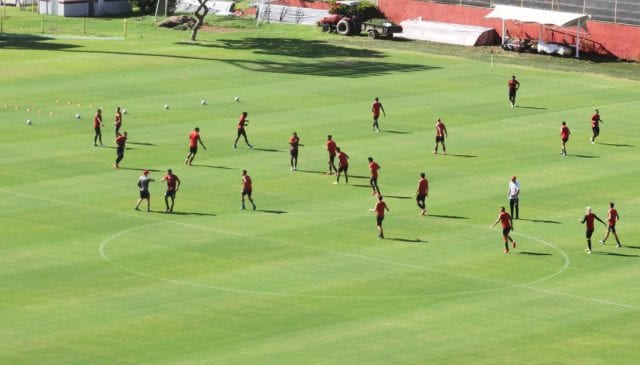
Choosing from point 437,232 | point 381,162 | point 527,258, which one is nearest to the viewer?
point 527,258

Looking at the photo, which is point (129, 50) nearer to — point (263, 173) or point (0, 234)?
point (263, 173)

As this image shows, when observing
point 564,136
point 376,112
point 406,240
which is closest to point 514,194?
point 406,240

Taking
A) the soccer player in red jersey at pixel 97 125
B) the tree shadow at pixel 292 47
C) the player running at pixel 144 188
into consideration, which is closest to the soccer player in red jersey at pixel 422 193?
the player running at pixel 144 188

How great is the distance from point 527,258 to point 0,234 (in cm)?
1850

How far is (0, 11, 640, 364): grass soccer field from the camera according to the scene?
4372cm

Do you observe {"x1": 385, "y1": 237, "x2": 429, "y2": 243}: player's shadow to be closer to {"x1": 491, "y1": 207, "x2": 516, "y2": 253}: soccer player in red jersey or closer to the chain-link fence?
{"x1": 491, "y1": 207, "x2": 516, "y2": 253}: soccer player in red jersey

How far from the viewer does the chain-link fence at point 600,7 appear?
107812 millimetres

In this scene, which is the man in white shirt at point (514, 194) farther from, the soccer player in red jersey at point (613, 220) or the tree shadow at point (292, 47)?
the tree shadow at point (292, 47)

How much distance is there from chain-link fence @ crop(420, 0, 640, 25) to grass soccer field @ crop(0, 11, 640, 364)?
Answer: 32.0 feet

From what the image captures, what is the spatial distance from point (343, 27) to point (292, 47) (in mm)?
8867

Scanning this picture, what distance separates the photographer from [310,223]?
2285 inches

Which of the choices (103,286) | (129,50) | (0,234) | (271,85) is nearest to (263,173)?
(0,234)

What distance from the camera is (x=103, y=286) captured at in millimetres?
48406

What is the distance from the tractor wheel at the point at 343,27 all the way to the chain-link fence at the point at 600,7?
1196 cm
